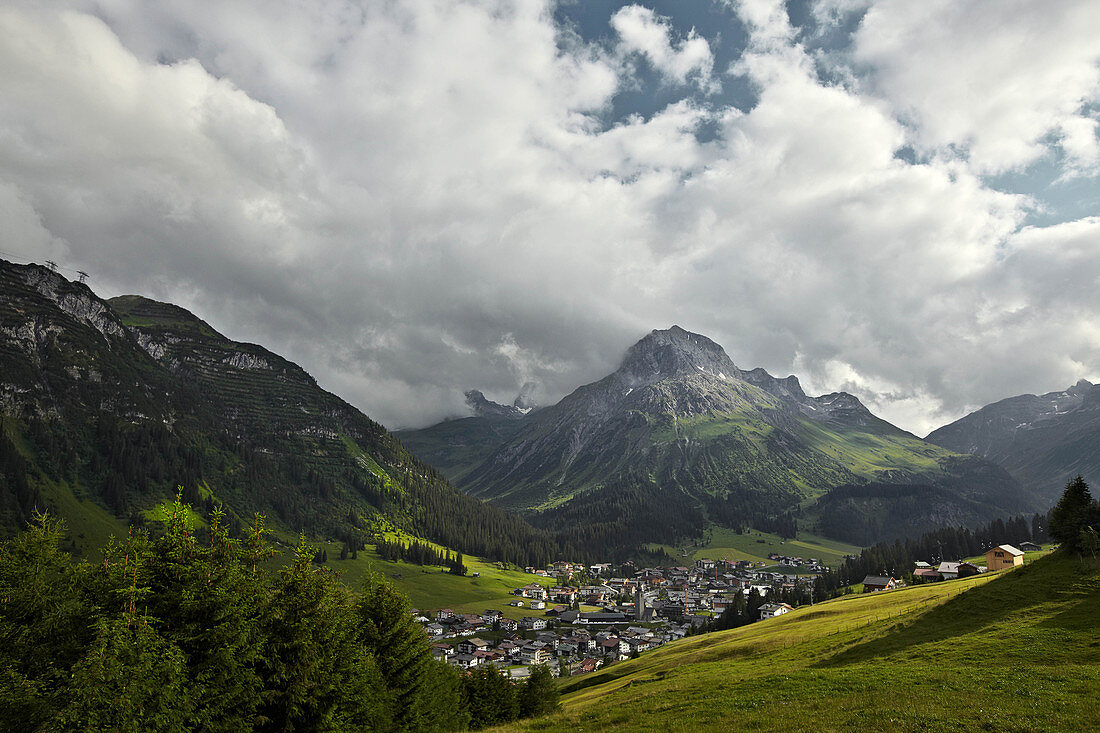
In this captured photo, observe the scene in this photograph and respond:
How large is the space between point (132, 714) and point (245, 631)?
467cm

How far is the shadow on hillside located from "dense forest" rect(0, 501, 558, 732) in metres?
37.3

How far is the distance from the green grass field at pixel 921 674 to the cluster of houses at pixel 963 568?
72.3 metres

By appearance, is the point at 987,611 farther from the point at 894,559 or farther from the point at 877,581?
the point at 894,559

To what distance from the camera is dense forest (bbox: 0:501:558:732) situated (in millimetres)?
19047

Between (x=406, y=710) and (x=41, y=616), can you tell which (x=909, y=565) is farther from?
(x=41, y=616)

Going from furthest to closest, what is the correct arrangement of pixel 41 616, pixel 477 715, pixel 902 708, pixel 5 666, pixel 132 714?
1. pixel 477 715
2. pixel 902 708
3. pixel 41 616
4. pixel 5 666
5. pixel 132 714

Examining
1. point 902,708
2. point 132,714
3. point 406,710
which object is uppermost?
point 132,714

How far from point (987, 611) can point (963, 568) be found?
93.6 meters

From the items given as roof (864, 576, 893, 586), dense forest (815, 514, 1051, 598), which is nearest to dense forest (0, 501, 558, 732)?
roof (864, 576, 893, 586)

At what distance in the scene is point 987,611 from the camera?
46156 mm

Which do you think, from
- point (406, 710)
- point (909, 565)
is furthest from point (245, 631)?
point (909, 565)

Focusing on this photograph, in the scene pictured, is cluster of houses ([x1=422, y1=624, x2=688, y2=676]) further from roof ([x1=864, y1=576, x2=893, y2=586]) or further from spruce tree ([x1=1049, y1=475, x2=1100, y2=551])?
spruce tree ([x1=1049, y1=475, x2=1100, y2=551])

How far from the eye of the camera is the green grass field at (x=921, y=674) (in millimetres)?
23938

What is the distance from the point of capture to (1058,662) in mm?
31156
